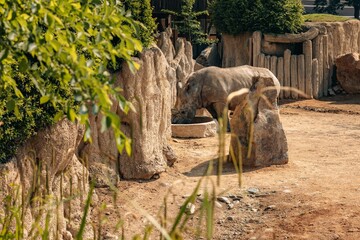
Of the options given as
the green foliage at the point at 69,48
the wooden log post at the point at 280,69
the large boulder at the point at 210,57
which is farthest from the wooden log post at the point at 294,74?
the green foliage at the point at 69,48

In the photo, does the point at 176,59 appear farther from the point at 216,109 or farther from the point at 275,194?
the point at 275,194

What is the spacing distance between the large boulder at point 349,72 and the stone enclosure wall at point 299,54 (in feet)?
1.09

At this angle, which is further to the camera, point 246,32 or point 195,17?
point 195,17

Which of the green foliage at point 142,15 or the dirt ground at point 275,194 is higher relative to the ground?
the green foliage at point 142,15

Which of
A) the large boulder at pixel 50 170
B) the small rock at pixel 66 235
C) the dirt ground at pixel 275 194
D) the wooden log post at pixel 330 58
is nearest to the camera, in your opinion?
the large boulder at pixel 50 170

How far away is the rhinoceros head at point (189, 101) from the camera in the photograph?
546 inches

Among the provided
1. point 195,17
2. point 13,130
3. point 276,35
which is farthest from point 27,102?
point 195,17

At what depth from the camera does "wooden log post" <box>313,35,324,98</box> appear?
1925 centimetres

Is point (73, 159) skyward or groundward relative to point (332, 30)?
groundward

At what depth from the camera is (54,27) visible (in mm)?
4004

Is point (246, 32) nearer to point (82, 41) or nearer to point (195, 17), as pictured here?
point (195, 17)

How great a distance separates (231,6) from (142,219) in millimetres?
11657

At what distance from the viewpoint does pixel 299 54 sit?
64.0ft

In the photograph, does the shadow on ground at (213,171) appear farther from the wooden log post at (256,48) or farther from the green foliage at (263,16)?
the green foliage at (263,16)
